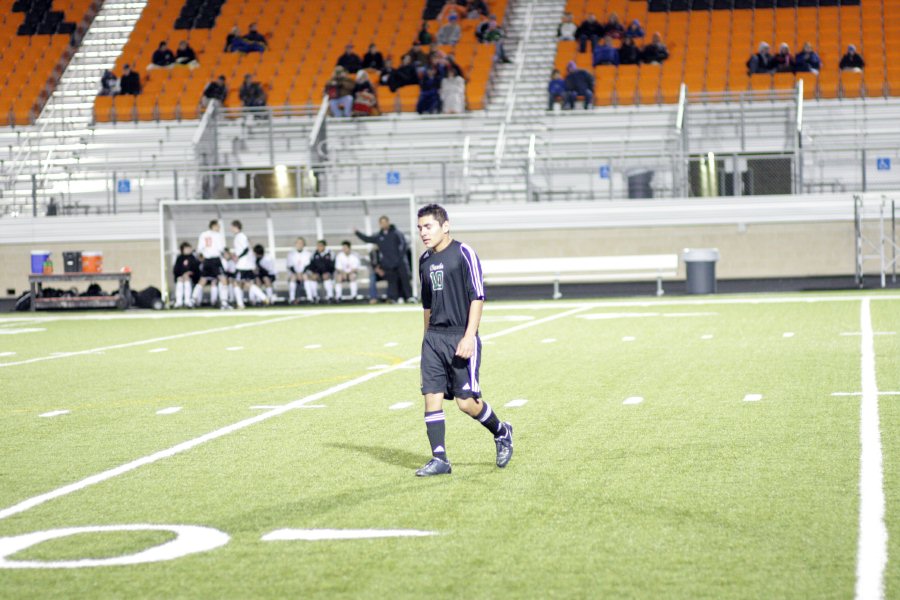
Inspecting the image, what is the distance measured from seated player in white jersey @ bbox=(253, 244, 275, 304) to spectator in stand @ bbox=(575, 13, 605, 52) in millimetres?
12902

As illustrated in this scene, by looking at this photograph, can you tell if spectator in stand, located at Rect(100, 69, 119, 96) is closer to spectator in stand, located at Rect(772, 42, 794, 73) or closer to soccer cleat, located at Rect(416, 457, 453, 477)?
spectator in stand, located at Rect(772, 42, 794, 73)

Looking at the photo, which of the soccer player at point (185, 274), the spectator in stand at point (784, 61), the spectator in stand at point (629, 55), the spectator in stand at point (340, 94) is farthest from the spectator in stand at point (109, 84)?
the spectator in stand at point (784, 61)

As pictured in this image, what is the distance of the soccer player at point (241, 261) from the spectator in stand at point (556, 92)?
1045cm

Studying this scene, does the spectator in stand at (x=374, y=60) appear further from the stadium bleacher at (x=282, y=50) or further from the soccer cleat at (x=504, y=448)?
the soccer cleat at (x=504, y=448)

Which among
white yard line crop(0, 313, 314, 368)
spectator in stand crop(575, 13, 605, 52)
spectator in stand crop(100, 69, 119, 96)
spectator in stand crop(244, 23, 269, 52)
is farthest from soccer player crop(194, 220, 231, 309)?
spectator in stand crop(575, 13, 605, 52)

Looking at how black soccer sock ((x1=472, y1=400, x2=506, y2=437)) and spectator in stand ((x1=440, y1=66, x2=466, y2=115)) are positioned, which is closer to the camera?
black soccer sock ((x1=472, y1=400, x2=506, y2=437))

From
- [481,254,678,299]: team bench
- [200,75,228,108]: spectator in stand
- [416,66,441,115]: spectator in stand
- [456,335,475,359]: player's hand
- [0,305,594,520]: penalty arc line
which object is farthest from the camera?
[200,75,228,108]: spectator in stand

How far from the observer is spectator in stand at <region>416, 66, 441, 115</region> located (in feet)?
120

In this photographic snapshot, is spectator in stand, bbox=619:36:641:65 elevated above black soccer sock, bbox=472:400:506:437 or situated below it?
above

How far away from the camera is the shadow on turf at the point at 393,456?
820cm

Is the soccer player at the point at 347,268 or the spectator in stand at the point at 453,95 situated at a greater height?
the spectator in stand at the point at 453,95

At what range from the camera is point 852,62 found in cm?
3603

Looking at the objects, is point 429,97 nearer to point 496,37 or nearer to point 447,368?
point 496,37

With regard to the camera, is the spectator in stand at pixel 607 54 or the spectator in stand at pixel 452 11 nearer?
the spectator in stand at pixel 607 54
